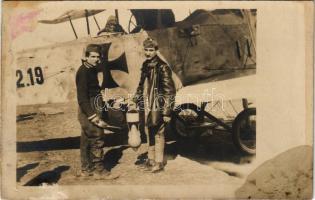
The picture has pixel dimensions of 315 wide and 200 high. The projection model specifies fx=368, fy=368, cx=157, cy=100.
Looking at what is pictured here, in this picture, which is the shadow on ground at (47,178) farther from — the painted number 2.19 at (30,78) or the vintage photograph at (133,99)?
the painted number 2.19 at (30,78)

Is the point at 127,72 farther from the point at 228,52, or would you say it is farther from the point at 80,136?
the point at 228,52

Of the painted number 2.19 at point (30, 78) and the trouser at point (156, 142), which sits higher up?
the painted number 2.19 at point (30, 78)

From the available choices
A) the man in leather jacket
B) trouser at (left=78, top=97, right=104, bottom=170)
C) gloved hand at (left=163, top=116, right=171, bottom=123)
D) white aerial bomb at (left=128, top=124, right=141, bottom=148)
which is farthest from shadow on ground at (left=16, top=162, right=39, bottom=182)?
gloved hand at (left=163, top=116, right=171, bottom=123)

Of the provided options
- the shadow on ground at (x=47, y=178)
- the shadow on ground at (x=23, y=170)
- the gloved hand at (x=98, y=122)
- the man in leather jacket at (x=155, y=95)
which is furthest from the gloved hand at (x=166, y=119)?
the shadow on ground at (x=23, y=170)

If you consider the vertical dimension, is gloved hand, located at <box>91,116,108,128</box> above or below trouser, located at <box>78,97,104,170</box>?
above

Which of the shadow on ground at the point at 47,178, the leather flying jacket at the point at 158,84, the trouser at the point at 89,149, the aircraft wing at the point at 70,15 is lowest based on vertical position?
the shadow on ground at the point at 47,178

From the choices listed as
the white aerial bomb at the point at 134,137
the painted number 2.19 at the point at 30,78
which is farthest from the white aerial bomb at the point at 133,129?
the painted number 2.19 at the point at 30,78

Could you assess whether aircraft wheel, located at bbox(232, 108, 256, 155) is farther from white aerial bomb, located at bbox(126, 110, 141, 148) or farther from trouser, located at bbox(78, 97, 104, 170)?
trouser, located at bbox(78, 97, 104, 170)
